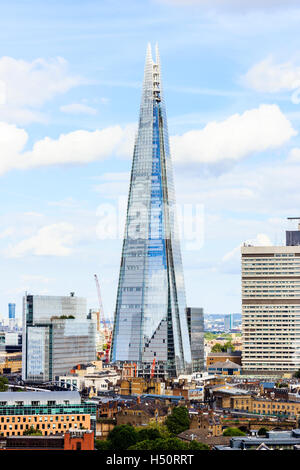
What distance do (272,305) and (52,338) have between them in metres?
47.8

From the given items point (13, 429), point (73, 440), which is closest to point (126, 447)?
point (73, 440)

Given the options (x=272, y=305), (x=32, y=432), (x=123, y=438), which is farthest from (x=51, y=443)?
(x=272, y=305)

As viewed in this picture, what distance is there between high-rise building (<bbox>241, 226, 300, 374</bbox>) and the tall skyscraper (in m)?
21.3

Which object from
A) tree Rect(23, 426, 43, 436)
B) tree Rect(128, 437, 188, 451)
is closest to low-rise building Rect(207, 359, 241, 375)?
tree Rect(23, 426, 43, 436)

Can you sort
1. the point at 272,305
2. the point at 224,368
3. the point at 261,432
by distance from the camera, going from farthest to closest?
the point at 272,305
the point at 224,368
the point at 261,432

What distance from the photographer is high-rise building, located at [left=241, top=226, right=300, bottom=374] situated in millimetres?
188750

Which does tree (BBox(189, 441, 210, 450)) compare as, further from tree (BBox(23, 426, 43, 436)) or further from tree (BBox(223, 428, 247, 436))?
tree (BBox(23, 426, 43, 436))

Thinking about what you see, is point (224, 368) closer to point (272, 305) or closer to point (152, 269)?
point (272, 305)

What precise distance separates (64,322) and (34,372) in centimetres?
1054

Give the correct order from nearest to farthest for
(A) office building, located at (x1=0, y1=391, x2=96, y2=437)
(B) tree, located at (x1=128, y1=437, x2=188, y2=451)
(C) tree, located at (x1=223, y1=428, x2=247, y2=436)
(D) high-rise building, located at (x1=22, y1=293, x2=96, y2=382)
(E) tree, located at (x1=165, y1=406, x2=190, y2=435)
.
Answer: (B) tree, located at (x1=128, y1=437, x2=188, y2=451)
(C) tree, located at (x1=223, y1=428, x2=247, y2=436)
(A) office building, located at (x1=0, y1=391, x2=96, y2=437)
(E) tree, located at (x1=165, y1=406, x2=190, y2=435)
(D) high-rise building, located at (x1=22, y1=293, x2=96, y2=382)

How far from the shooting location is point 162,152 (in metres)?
173

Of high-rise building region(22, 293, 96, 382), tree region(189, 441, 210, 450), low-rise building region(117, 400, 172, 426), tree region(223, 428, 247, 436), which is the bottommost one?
tree region(223, 428, 247, 436)

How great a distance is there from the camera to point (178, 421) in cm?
9456

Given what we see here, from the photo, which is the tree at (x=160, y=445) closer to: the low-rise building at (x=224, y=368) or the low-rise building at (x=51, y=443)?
the low-rise building at (x=51, y=443)
